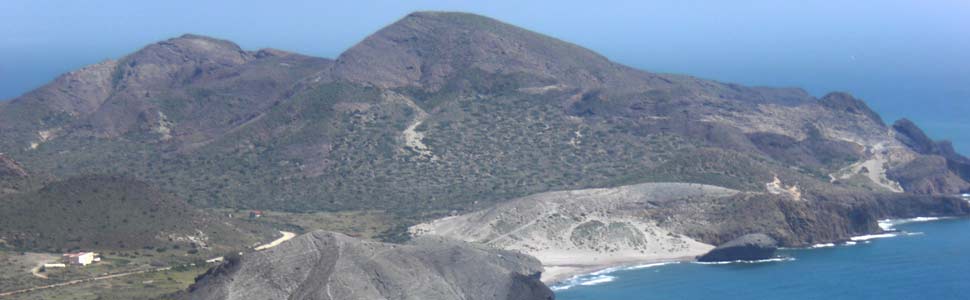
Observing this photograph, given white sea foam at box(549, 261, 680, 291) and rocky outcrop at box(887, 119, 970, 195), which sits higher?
rocky outcrop at box(887, 119, 970, 195)

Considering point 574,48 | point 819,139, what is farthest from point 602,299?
point 574,48

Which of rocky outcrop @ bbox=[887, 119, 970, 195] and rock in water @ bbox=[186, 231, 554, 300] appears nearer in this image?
rock in water @ bbox=[186, 231, 554, 300]

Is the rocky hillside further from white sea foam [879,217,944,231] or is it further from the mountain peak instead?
the mountain peak

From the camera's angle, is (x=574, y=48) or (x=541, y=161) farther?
(x=574, y=48)

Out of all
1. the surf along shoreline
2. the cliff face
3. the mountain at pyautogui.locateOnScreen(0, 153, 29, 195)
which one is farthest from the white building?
the cliff face

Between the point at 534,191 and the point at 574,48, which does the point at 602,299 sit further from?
the point at 574,48

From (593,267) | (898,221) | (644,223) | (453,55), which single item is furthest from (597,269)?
(453,55)
